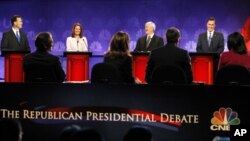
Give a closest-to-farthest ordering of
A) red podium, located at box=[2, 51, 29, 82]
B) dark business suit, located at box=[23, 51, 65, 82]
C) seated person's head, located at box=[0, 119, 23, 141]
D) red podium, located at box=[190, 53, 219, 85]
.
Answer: seated person's head, located at box=[0, 119, 23, 141]
dark business suit, located at box=[23, 51, 65, 82]
red podium, located at box=[190, 53, 219, 85]
red podium, located at box=[2, 51, 29, 82]

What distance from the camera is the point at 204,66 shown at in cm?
780

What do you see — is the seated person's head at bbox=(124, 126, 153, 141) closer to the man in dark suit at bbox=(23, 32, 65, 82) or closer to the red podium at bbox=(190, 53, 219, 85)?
the man in dark suit at bbox=(23, 32, 65, 82)

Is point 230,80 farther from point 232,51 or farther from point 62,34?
point 62,34

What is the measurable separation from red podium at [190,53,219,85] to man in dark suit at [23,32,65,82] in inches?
96.3

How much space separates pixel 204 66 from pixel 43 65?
2781mm

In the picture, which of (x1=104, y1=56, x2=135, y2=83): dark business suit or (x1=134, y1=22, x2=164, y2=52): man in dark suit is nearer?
(x1=104, y1=56, x2=135, y2=83): dark business suit

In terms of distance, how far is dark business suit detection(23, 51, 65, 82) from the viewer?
606 centimetres

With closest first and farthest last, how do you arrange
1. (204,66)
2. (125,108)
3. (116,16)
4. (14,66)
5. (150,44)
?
(125,108), (204,66), (14,66), (150,44), (116,16)

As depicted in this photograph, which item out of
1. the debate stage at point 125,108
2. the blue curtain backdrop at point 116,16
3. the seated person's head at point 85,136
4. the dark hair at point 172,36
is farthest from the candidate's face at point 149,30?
the seated person's head at point 85,136

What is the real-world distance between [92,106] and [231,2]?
26.4 feet

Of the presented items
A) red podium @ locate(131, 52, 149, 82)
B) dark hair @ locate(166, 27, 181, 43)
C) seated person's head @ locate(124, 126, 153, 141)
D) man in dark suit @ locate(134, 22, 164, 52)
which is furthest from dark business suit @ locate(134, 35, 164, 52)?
seated person's head @ locate(124, 126, 153, 141)

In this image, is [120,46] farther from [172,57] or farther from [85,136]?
[85,136]

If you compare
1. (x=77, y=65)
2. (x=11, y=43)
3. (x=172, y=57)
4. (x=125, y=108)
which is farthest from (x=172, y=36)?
(x=11, y=43)

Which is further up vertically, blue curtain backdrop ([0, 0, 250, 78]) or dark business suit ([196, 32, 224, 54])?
blue curtain backdrop ([0, 0, 250, 78])
